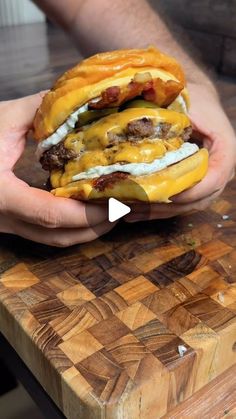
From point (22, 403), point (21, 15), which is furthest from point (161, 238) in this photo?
point (21, 15)

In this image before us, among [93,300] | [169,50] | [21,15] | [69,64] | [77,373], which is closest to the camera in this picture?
[77,373]

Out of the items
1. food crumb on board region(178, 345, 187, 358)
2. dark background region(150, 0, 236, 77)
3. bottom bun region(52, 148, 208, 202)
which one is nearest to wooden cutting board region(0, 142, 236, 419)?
food crumb on board region(178, 345, 187, 358)

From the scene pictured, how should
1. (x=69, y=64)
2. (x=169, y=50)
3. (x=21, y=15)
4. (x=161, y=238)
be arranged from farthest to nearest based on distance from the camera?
(x=21, y=15) → (x=69, y=64) → (x=169, y=50) → (x=161, y=238)

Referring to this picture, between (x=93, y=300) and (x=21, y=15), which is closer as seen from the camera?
(x=93, y=300)

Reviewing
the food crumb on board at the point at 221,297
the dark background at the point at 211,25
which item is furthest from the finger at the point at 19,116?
the dark background at the point at 211,25

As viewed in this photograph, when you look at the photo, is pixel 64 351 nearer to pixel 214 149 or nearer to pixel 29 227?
pixel 29 227

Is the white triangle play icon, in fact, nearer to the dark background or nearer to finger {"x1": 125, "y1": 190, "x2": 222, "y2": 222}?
finger {"x1": 125, "y1": 190, "x2": 222, "y2": 222}

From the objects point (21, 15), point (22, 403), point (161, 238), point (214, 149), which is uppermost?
point (214, 149)
